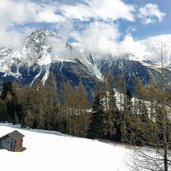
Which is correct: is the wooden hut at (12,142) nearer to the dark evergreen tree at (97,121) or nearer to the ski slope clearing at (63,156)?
the ski slope clearing at (63,156)

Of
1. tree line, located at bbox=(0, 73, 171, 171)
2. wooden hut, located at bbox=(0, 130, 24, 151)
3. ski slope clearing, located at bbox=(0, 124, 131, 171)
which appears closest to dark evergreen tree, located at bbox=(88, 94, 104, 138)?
tree line, located at bbox=(0, 73, 171, 171)

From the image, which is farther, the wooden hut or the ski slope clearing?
the wooden hut

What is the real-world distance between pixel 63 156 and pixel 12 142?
12.2 m

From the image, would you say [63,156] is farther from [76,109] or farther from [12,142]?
[76,109]

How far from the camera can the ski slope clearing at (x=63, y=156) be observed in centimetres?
5066

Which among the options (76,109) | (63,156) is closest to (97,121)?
(76,109)

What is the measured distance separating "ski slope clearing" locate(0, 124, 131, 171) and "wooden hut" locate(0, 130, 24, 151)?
6.41 ft

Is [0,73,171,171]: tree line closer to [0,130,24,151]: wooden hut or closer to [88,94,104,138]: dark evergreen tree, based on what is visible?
[88,94,104,138]: dark evergreen tree

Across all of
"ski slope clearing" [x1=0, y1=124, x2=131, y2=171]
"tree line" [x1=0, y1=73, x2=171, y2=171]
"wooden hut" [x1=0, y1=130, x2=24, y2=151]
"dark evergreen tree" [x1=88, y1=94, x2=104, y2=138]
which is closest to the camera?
"ski slope clearing" [x1=0, y1=124, x2=131, y2=171]

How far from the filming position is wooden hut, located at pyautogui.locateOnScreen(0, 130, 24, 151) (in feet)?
223

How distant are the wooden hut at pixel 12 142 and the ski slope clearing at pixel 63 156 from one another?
1953 mm

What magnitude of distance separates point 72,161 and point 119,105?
4030 cm

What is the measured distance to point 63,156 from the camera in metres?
61.7

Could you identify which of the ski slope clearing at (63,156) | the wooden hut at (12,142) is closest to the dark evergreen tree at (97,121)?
the ski slope clearing at (63,156)
